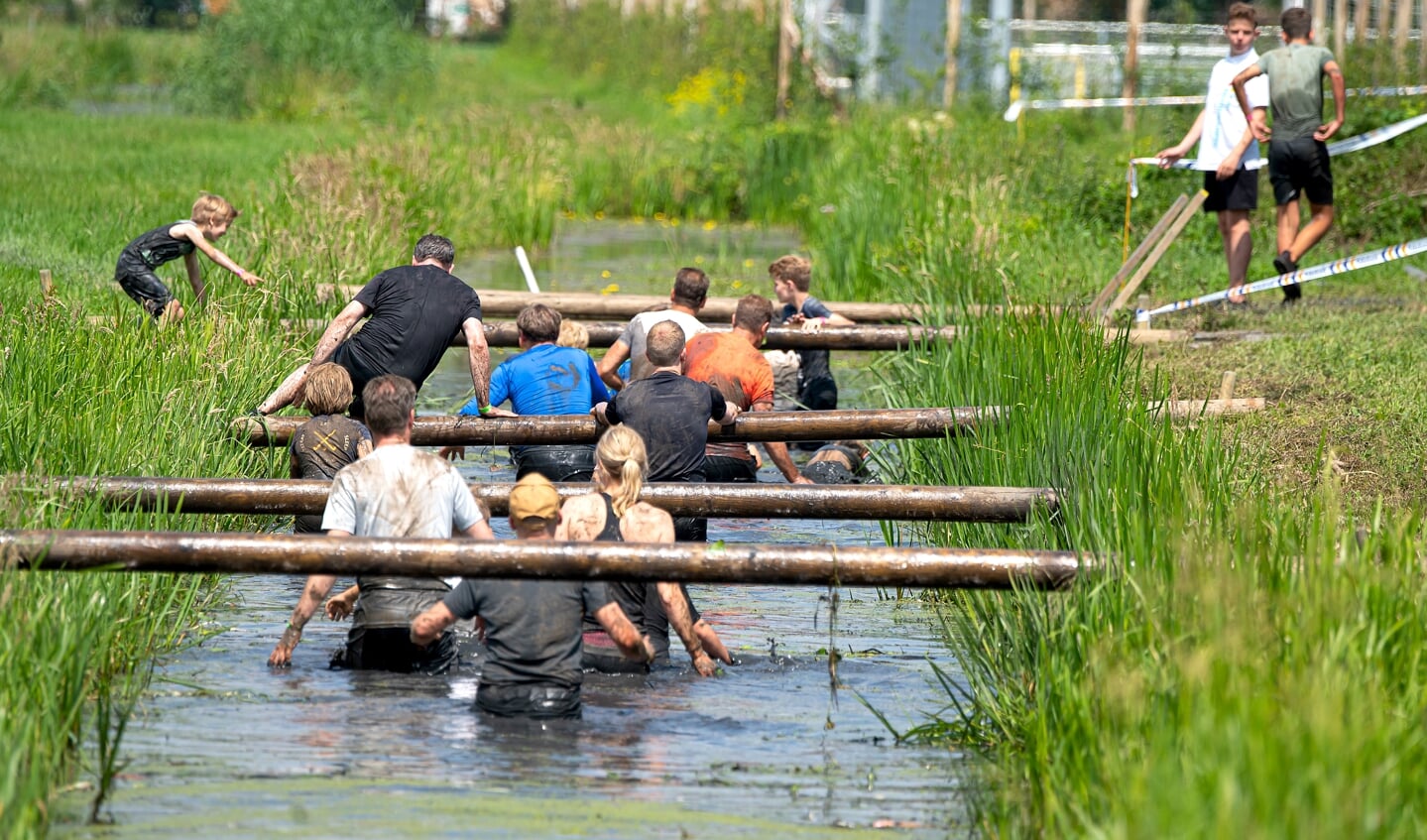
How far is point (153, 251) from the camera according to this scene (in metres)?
12.2

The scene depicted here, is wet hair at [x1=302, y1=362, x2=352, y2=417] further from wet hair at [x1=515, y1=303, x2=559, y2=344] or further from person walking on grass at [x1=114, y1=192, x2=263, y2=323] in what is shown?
person walking on grass at [x1=114, y1=192, x2=263, y2=323]

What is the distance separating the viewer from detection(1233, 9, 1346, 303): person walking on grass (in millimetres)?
14016

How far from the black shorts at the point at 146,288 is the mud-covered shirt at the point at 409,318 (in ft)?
6.63

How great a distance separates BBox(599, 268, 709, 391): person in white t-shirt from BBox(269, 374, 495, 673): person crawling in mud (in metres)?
4.06

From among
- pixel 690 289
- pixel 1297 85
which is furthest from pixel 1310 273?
pixel 690 289

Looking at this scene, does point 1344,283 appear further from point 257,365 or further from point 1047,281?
point 257,365

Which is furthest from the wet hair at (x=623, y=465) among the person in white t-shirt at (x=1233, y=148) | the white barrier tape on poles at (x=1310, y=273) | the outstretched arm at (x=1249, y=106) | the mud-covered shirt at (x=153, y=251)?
the outstretched arm at (x=1249, y=106)

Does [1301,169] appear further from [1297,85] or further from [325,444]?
[325,444]

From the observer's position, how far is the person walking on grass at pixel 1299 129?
46.0 ft

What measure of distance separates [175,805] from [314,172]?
523 inches

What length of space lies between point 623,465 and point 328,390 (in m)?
2.03

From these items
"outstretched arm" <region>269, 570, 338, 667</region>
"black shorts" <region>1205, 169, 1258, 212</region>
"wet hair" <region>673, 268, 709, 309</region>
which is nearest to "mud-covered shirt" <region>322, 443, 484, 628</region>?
"outstretched arm" <region>269, 570, 338, 667</region>

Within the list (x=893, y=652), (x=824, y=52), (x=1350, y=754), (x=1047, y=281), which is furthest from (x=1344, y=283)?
(x=824, y=52)

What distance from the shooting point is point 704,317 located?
1420cm
